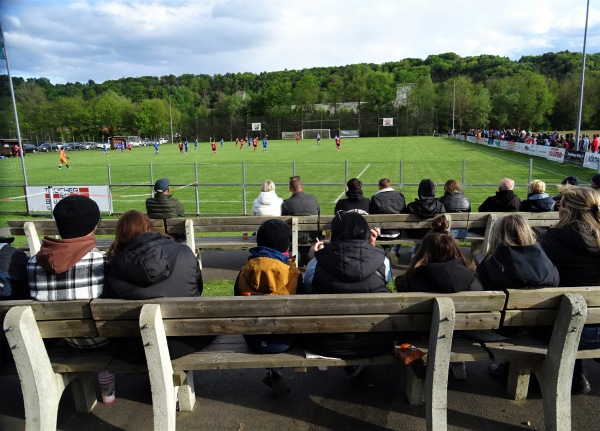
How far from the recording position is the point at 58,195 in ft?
45.7

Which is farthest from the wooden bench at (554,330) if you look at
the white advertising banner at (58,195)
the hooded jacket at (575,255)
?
the white advertising banner at (58,195)

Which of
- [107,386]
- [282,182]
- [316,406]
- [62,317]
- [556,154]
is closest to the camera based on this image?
[62,317]

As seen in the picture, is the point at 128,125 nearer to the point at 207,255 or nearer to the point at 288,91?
the point at 288,91

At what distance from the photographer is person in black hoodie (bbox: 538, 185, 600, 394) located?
11.9 ft

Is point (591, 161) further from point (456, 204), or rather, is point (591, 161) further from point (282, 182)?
point (456, 204)

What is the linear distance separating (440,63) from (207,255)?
184 m

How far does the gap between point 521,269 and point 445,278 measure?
22.8 inches

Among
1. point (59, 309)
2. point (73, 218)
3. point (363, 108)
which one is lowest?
point (59, 309)

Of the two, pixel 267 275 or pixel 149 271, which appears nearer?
pixel 149 271

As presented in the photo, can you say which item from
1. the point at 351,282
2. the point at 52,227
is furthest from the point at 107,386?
the point at 52,227

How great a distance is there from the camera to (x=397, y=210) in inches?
303

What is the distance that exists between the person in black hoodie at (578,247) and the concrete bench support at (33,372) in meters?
3.84

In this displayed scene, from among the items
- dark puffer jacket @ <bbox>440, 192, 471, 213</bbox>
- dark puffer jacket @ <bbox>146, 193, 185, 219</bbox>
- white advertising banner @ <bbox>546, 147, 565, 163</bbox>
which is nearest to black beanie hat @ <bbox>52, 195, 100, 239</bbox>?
dark puffer jacket @ <bbox>146, 193, 185, 219</bbox>

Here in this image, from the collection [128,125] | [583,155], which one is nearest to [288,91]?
[128,125]
